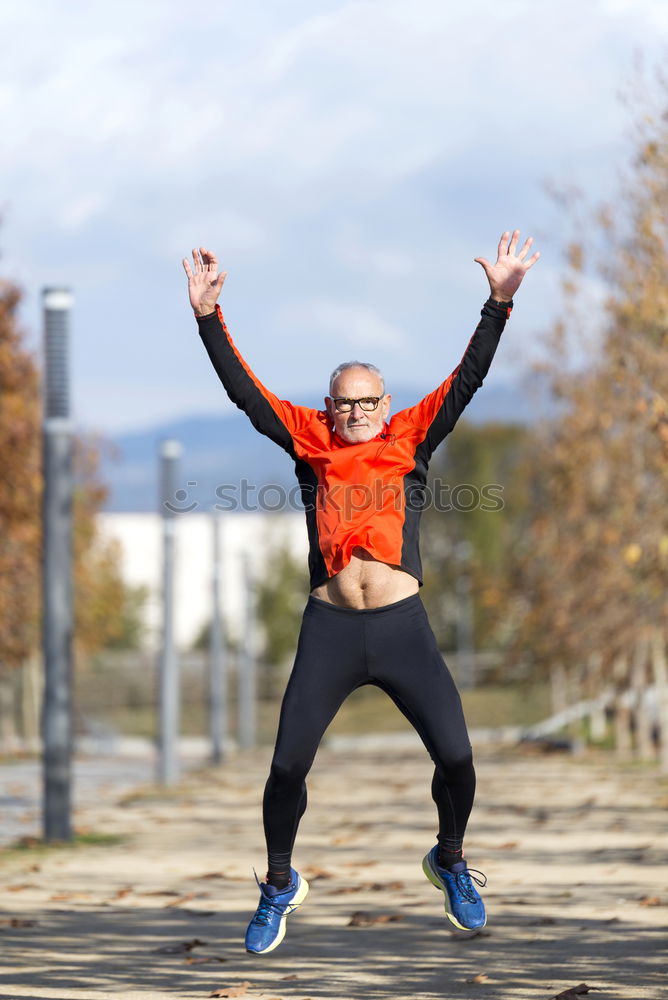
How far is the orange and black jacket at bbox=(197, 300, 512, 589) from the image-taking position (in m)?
6.46

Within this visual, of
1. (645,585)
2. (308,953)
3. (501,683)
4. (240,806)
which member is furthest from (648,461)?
(308,953)

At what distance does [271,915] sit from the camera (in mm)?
6336

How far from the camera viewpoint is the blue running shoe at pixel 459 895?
6.43 m

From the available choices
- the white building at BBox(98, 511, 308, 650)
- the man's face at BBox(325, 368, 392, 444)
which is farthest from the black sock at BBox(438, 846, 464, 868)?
the white building at BBox(98, 511, 308, 650)

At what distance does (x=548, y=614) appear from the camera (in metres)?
28.5

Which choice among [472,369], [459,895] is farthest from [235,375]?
[459,895]

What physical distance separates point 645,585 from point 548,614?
13.1ft

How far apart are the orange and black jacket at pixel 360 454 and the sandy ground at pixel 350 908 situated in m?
1.79

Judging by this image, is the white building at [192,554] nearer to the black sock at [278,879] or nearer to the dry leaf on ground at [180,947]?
the dry leaf on ground at [180,947]

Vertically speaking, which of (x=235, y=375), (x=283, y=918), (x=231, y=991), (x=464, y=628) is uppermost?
(x=235, y=375)

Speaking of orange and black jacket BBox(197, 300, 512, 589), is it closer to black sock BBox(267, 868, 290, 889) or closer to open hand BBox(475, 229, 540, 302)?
open hand BBox(475, 229, 540, 302)

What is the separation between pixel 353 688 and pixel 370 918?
9.61ft

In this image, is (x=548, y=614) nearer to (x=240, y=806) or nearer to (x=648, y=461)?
(x=648, y=461)

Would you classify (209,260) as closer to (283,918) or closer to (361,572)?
(361,572)
